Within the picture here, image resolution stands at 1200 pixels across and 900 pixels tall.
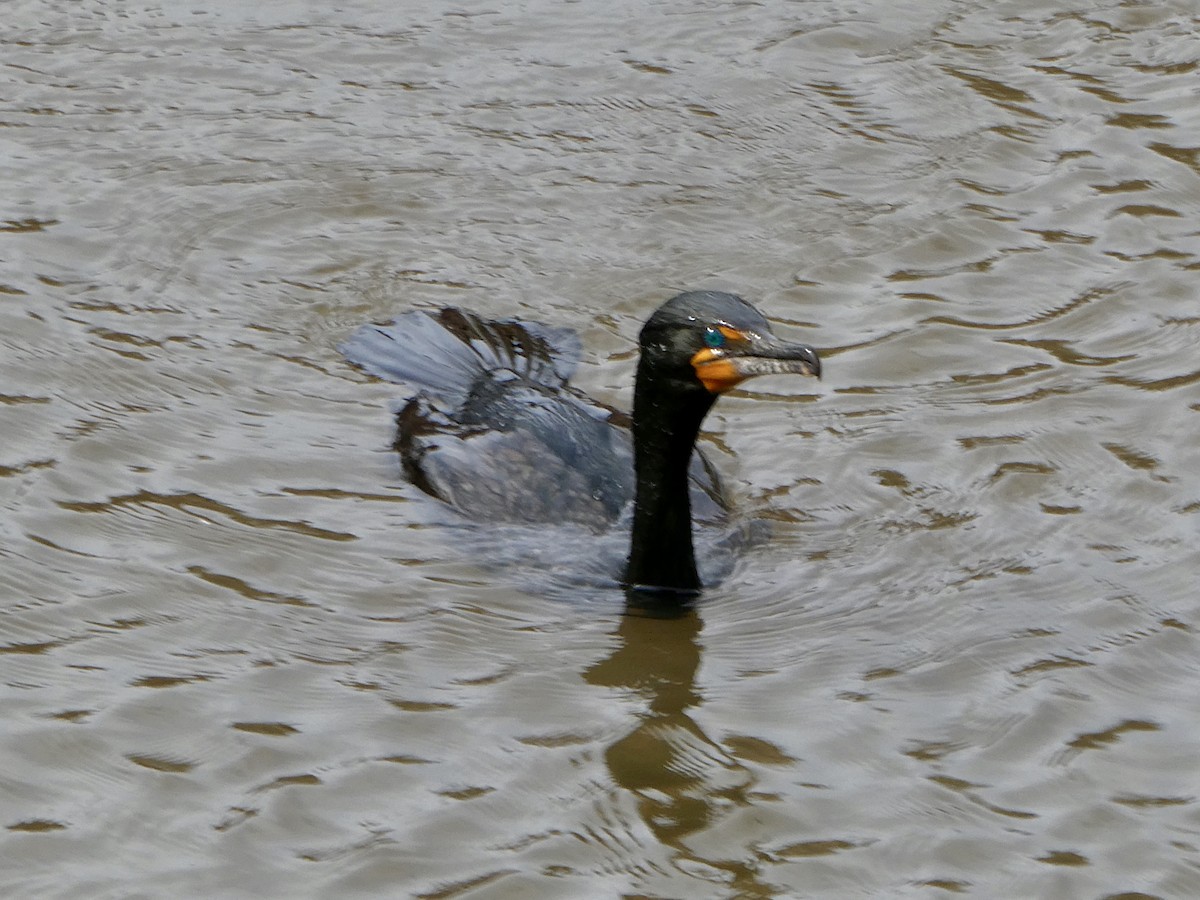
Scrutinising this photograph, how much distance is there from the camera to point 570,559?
6.05 metres

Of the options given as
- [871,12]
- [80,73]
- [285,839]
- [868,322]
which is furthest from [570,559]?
[871,12]

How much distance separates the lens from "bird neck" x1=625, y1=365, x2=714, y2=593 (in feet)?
18.8

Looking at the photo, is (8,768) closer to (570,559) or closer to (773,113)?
(570,559)

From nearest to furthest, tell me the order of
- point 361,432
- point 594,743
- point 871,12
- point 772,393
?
point 594,743, point 361,432, point 772,393, point 871,12

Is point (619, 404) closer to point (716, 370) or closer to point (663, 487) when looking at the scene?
point (663, 487)

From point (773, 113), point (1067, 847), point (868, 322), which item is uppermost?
point (773, 113)

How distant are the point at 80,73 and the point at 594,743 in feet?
18.4

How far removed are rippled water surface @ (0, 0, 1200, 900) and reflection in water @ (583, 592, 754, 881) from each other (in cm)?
1

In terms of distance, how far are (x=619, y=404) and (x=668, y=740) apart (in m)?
2.33

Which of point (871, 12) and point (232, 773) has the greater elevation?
point (871, 12)

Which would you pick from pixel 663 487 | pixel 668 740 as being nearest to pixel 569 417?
pixel 663 487

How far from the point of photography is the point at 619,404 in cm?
730

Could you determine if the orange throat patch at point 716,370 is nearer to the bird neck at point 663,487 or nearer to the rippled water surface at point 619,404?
the bird neck at point 663,487

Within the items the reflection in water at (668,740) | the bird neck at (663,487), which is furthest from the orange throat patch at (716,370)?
the reflection in water at (668,740)
